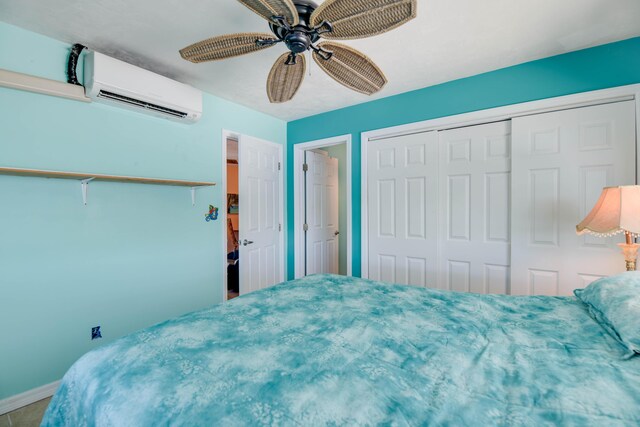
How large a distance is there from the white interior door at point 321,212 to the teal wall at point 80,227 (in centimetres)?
145

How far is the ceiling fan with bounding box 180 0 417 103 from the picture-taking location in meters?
1.09

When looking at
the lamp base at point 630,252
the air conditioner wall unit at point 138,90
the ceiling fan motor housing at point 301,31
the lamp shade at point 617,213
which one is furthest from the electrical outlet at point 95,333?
the lamp base at point 630,252

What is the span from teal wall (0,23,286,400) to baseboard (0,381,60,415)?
1.4 inches

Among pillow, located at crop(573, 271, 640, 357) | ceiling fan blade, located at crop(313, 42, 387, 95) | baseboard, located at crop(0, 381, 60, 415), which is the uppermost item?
ceiling fan blade, located at crop(313, 42, 387, 95)

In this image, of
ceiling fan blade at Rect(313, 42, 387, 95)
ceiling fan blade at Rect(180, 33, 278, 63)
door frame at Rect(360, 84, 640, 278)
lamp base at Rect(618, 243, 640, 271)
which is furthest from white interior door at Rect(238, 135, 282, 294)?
lamp base at Rect(618, 243, 640, 271)

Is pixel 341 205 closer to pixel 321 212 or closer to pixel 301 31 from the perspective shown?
pixel 321 212

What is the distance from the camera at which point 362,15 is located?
1.12 m

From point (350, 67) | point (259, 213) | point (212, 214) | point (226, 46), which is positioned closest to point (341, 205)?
point (259, 213)

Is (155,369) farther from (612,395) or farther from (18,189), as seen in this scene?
(18,189)

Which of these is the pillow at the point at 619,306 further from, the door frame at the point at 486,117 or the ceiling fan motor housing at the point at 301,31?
the ceiling fan motor housing at the point at 301,31

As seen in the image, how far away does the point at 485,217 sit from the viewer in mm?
2572

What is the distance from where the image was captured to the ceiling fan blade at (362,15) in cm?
107

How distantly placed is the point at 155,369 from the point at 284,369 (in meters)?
0.42

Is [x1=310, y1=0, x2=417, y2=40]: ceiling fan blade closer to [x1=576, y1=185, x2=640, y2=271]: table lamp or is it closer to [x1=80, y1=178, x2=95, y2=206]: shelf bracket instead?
[x1=576, y1=185, x2=640, y2=271]: table lamp
